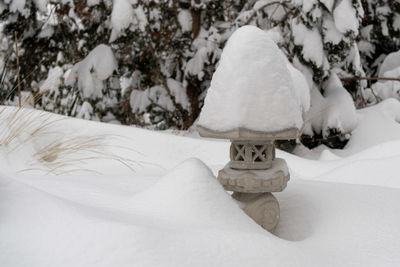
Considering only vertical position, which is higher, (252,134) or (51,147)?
(252,134)

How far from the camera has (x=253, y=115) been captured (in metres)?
1.67

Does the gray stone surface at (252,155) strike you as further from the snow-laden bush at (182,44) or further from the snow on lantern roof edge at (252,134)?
the snow-laden bush at (182,44)

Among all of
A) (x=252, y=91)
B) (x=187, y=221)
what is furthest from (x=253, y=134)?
(x=187, y=221)

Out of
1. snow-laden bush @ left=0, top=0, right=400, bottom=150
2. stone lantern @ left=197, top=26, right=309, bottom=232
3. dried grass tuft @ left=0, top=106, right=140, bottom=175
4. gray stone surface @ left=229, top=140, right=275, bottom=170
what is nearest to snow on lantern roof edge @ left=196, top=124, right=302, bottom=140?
stone lantern @ left=197, top=26, right=309, bottom=232

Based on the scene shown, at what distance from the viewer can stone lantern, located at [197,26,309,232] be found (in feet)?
5.48

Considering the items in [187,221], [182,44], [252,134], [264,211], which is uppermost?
[252,134]

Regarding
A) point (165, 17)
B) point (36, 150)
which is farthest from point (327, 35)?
point (36, 150)

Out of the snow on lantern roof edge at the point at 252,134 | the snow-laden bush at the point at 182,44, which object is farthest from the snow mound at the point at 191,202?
the snow-laden bush at the point at 182,44

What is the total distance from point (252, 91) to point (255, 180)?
0.41 metres

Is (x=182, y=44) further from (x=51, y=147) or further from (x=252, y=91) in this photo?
(x=252, y=91)

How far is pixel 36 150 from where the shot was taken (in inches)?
116

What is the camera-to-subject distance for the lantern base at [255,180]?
1737mm

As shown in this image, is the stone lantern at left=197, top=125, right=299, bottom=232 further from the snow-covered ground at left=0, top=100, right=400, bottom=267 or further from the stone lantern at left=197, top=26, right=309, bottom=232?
the snow-covered ground at left=0, top=100, right=400, bottom=267

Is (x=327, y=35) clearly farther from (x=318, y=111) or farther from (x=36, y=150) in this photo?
(x=36, y=150)
